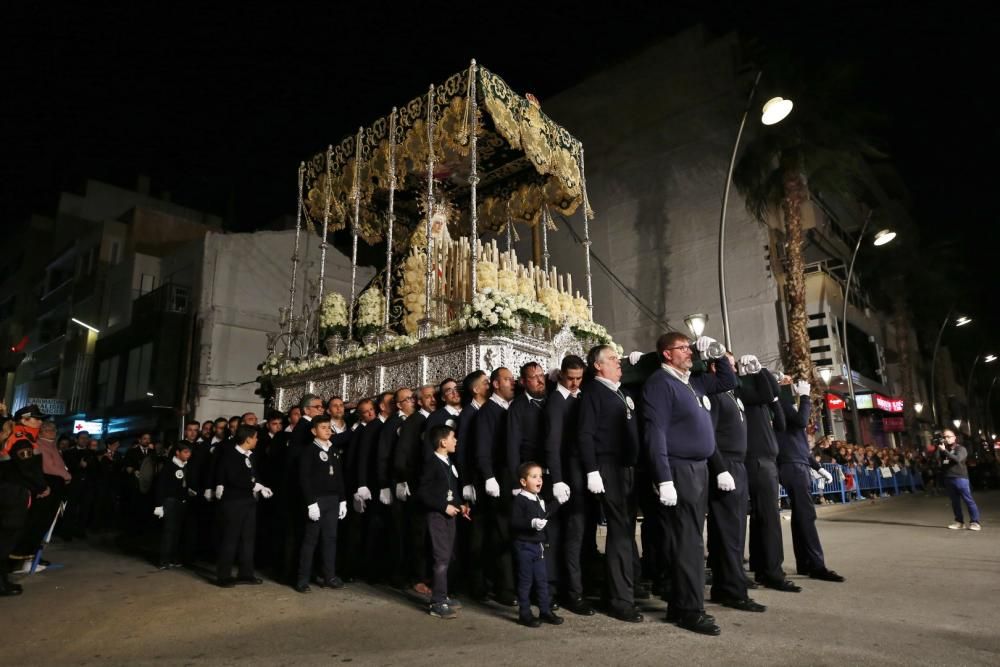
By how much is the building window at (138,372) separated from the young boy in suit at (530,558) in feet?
88.6

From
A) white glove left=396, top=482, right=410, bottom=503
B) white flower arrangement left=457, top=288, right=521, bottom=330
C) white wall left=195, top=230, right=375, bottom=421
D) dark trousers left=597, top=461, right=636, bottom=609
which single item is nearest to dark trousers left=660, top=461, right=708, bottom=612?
dark trousers left=597, top=461, right=636, bottom=609

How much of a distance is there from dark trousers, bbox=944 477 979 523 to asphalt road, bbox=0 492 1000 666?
4.43m

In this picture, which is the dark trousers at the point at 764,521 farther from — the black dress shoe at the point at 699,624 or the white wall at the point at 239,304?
the white wall at the point at 239,304

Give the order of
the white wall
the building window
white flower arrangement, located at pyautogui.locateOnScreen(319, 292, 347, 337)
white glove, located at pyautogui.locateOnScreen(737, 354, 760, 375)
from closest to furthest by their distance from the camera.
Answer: white glove, located at pyautogui.locateOnScreen(737, 354, 760, 375) → white flower arrangement, located at pyautogui.locateOnScreen(319, 292, 347, 337) → the white wall → the building window

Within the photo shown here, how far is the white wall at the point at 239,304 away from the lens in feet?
85.6

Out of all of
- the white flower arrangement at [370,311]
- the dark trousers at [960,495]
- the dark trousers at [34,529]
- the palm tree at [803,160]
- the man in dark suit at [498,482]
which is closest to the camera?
the man in dark suit at [498,482]

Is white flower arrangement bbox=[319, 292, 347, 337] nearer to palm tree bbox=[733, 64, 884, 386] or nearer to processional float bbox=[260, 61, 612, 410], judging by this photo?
processional float bbox=[260, 61, 612, 410]

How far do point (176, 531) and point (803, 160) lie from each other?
1977 cm

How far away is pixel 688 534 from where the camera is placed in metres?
4.79

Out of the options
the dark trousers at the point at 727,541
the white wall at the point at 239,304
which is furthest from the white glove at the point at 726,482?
the white wall at the point at 239,304

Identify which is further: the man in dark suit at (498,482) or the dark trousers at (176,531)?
the dark trousers at (176,531)

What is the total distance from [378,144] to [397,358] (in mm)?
5988

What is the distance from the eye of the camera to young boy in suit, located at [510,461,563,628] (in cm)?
482

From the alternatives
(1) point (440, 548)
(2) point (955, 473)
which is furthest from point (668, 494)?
(2) point (955, 473)
